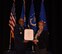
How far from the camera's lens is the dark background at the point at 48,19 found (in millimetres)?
3943

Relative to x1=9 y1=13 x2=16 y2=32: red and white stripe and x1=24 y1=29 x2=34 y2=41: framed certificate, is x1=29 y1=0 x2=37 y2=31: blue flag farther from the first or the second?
x1=9 y1=13 x2=16 y2=32: red and white stripe

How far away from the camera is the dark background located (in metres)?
3.94

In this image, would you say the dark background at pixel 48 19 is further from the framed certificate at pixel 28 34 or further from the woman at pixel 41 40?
the framed certificate at pixel 28 34

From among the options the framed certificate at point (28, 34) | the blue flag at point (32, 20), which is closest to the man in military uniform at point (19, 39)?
the framed certificate at point (28, 34)

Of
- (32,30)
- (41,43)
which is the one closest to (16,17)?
(32,30)

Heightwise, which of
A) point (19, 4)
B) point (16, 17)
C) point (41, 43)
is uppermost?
point (19, 4)

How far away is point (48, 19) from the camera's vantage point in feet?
13.5

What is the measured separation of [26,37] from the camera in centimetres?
396

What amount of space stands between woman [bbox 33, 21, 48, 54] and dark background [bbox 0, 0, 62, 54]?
10 cm

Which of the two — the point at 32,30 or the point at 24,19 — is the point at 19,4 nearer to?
the point at 24,19

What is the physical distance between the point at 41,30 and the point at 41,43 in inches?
10.0

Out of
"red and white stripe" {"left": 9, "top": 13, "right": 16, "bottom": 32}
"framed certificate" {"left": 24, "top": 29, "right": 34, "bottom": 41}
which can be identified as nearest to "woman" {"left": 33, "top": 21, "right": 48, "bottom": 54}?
"framed certificate" {"left": 24, "top": 29, "right": 34, "bottom": 41}

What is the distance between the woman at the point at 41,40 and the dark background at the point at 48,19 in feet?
0.32

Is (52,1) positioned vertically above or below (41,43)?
above
